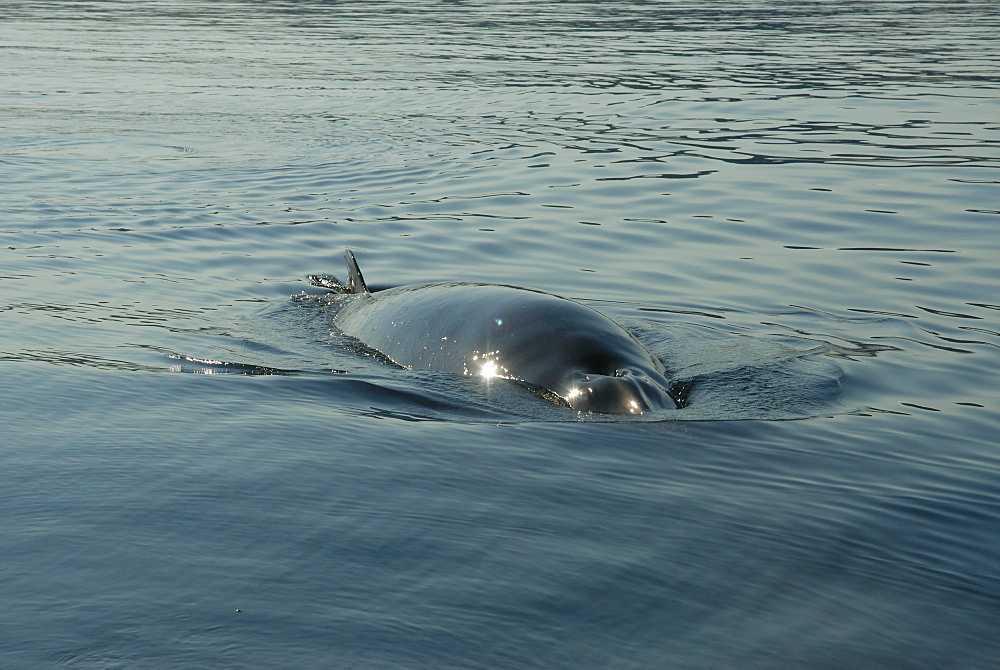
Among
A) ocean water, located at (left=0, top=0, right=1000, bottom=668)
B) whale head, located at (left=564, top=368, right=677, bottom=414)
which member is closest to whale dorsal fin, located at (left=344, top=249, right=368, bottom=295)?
ocean water, located at (left=0, top=0, right=1000, bottom=668)

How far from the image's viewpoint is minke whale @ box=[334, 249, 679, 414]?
717cm

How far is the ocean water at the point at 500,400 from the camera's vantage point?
4.50 meters

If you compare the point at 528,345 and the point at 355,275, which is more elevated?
the point at 528,345

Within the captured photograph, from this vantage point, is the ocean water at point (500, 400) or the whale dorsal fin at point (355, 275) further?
the whale dorsal fin at point (355, 275)

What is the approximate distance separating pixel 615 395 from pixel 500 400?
675 millimetres

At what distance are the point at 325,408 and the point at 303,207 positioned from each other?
8.01 metres

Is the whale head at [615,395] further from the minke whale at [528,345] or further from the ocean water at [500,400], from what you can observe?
the ocean water at [500,400]

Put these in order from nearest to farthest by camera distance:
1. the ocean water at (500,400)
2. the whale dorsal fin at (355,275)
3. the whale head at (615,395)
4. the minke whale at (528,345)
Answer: the ocean water at (500,400)
the whale head at (615,395)
the minke whale at (528,345)
the whale dorsal fin at (355,275)

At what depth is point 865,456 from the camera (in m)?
6.58

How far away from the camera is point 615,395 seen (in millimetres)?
7062

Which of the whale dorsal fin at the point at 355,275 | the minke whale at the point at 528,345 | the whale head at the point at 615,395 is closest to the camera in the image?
the whale head at the point at 615,395

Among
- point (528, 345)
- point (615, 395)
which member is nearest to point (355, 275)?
point (528, 345)

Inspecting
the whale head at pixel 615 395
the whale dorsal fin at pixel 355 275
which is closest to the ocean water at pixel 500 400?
the whale head at pixel 615 395

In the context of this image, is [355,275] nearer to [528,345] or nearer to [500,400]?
[528,345]
